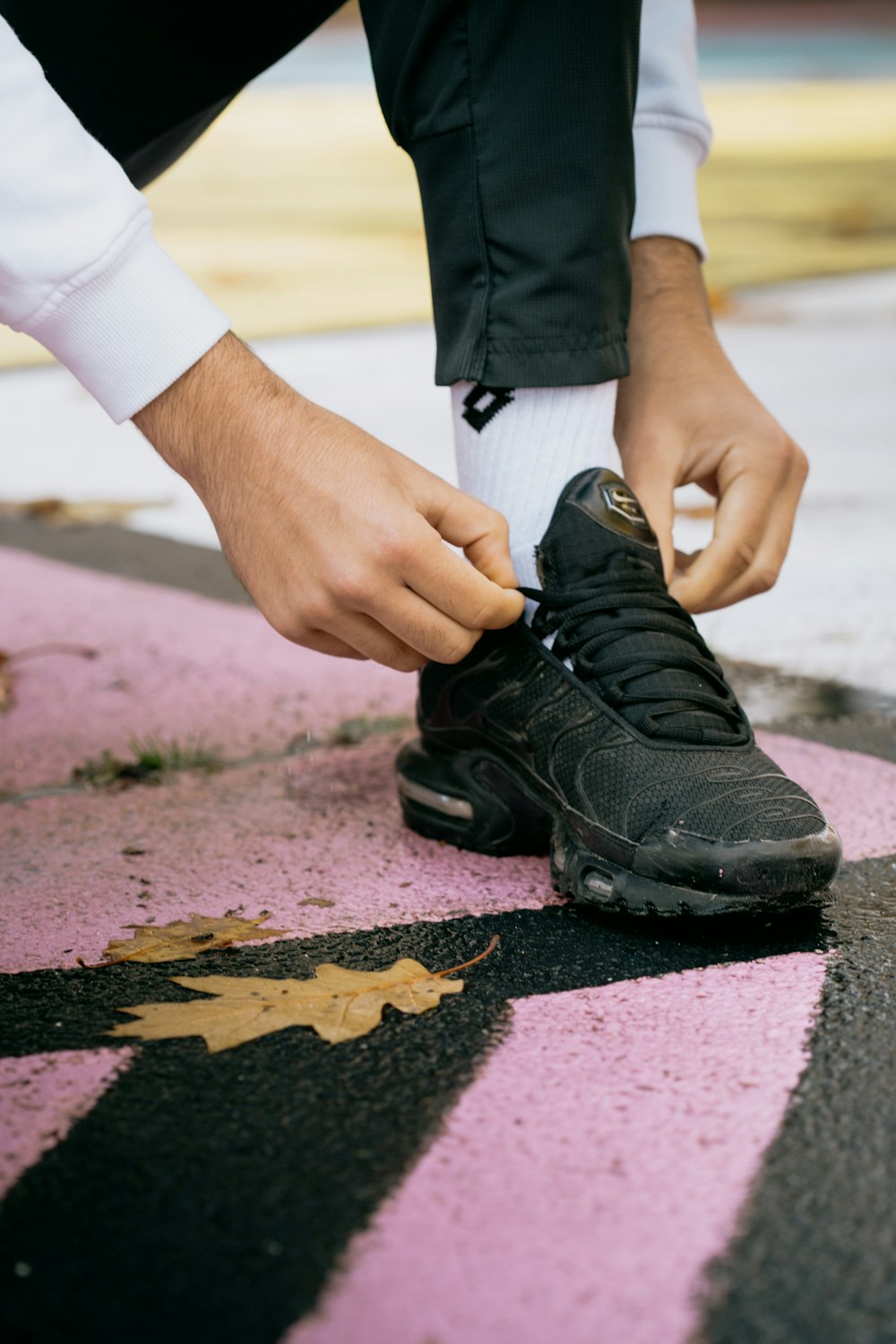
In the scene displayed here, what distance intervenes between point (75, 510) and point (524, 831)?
1.86 m

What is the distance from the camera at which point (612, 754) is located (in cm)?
118

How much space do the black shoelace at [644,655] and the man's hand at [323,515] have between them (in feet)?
0.42

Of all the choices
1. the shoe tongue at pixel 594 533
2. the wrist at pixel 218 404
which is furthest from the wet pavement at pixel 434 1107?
the wrist at pixel 218 404

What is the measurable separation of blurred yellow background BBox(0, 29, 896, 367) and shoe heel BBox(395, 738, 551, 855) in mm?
3144

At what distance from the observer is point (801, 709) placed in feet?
5.73

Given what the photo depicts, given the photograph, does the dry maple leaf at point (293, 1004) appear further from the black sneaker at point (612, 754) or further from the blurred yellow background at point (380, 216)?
the blurred yellow background at point (380, 216)

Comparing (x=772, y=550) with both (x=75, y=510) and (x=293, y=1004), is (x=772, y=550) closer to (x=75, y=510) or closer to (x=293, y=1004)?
(x=293, y=1004)

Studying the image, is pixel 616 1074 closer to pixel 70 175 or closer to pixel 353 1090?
pixel 353 1090

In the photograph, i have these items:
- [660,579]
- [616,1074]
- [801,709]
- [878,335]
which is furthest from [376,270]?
[616,1074]

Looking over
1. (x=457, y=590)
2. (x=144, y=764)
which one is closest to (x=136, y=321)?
(x=457, y=590)

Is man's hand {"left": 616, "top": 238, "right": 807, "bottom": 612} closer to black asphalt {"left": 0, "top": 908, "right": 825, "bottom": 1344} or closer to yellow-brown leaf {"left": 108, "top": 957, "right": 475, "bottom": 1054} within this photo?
black asphalt {"left": 0, "top": 908, "right": 825, "bottom": 1344}

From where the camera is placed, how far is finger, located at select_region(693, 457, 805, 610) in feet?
4.64

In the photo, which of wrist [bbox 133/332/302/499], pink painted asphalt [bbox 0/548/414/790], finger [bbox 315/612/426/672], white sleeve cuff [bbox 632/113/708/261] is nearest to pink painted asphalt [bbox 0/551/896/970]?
pink painted asphalt [bbox 0/548/414/790]

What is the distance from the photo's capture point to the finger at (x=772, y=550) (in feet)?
4.64
